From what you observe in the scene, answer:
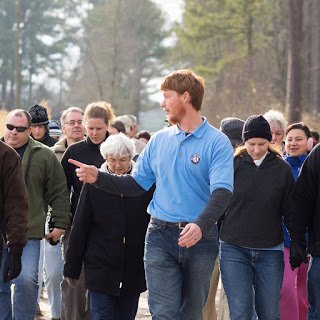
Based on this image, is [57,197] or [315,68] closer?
[57,197]

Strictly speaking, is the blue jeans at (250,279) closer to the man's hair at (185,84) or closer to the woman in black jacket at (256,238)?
the woman in black jacket at (256,238)

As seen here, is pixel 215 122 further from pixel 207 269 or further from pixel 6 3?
pixel 6 3

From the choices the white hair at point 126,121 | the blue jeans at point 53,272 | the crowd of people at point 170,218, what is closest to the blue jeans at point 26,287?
the crowd of people at point 170,218

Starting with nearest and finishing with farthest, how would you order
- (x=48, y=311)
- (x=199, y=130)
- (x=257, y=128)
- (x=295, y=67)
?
(x=199, y=130) < (x=257, y=128) < (x=48, y=311) < (x=295, y=67)

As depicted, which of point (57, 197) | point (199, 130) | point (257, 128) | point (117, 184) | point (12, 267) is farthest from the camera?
point (57, 197)

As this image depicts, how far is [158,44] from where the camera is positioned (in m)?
65.1

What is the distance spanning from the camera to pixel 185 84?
650 cm

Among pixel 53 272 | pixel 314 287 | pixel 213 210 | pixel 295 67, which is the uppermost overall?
pixel 295 67

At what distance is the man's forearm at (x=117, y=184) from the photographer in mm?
6484

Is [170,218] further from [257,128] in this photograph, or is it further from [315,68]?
[315,68]

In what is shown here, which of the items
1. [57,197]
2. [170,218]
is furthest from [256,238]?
[57,197]

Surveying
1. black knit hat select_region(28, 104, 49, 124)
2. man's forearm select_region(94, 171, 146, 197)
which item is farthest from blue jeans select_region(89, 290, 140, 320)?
black knit hat select_region(28, 104, 49, 124)

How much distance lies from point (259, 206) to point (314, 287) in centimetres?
70

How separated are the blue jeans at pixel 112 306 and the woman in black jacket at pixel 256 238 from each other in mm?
801
